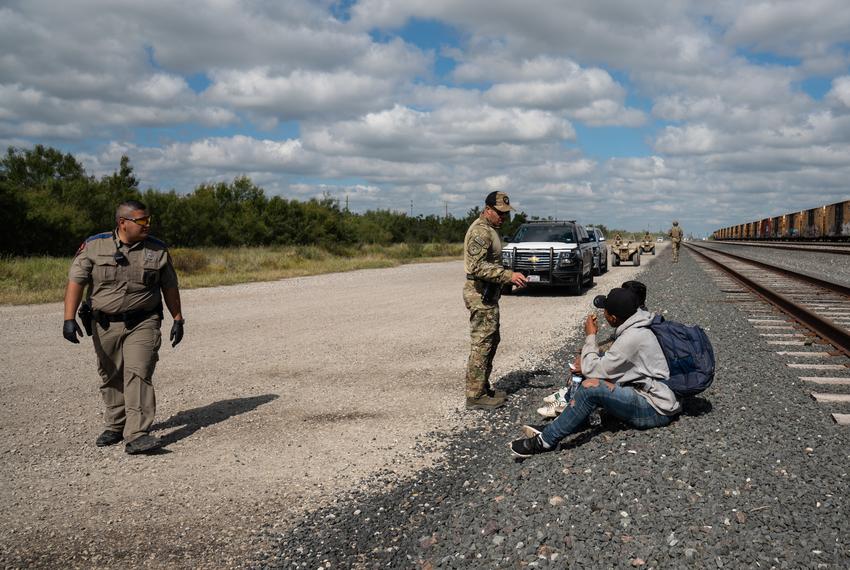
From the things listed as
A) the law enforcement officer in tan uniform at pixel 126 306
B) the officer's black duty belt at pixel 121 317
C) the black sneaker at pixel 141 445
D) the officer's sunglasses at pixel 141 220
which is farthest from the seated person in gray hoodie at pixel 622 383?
the officer's sunglasses at pixel 141 220

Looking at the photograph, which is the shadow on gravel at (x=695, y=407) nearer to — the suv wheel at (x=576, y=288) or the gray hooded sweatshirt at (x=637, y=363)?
the gray hooded sweatshirt at (x=637, y=363)

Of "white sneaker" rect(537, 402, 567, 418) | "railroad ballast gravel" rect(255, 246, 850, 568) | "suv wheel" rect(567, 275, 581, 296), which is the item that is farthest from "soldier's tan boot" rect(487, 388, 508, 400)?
"suv wheel" rect(567, 275, 581, 296)

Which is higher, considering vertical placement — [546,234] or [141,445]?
[546,234]

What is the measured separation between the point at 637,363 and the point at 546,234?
1328cm

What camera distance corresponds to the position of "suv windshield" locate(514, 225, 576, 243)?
56.6 feet

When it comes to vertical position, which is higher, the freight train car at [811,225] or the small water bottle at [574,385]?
the freight train car at [811,225]

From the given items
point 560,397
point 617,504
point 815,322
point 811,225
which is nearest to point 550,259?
point 815,322

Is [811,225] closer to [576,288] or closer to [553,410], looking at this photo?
[576,288]

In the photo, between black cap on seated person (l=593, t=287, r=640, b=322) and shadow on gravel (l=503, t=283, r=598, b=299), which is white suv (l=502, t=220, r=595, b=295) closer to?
shadow on gravel (l=503, t=283, r=598, b=299)

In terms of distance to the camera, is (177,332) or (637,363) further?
(177,332)

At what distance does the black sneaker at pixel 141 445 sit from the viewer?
486 centimetres

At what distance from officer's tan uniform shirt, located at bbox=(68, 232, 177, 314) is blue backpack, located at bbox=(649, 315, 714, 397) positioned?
3.85 m

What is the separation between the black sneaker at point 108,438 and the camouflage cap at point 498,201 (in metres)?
3.69

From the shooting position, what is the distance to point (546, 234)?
57.4 ft
